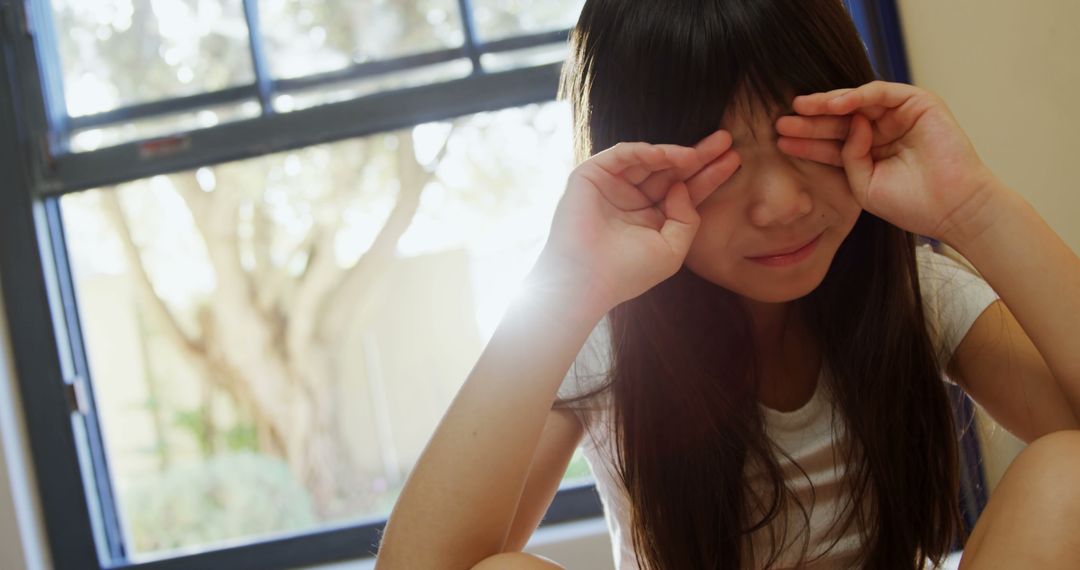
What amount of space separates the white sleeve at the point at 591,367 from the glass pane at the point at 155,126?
918 millimetres

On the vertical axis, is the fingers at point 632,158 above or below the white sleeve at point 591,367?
above

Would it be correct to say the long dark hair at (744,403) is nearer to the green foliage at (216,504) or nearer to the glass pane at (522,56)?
the glass pane at (522,56)

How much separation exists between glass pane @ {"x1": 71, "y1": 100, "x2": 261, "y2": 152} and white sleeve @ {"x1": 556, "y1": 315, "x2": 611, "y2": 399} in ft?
3.01

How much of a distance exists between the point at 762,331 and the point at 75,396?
129cm

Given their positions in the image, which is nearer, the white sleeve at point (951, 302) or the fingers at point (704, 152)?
the fingers at point (704, 152)

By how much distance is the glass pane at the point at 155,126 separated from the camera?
69.8 inches

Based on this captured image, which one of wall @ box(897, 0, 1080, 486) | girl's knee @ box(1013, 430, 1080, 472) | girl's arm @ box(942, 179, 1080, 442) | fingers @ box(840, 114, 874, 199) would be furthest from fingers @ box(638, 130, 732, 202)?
wall @ box(897, 0, 1080, 486)

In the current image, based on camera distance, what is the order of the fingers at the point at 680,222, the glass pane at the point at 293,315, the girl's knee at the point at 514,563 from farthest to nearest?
the glass pane at the point at 293,315
the fingers at the point at 680,222
the girl's knee at the point at 514,563

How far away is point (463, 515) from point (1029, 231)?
58 centimetres

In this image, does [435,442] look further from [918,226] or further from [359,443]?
[359,443]

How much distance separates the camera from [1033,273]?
2.89 ft

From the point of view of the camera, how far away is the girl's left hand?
895 mm

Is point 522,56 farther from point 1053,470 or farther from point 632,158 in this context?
point 1053,470

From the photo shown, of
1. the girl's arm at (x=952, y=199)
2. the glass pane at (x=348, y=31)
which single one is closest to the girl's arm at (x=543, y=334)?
the girl's arm at (x=952, y=199)
